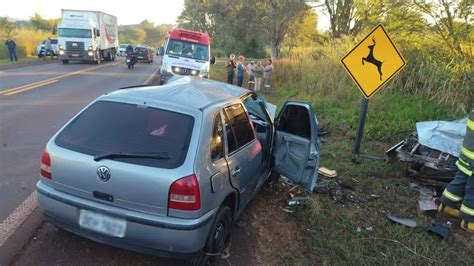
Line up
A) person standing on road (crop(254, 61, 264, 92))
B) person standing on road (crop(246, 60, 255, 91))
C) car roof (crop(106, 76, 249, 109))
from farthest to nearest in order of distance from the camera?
person standing on road (crop(246, 60, 255, 91)), person standing on road (crop(254, 61, 264, 92)), car roof (crop(106, 76, 249, 109))

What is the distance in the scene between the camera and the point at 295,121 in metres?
5.37

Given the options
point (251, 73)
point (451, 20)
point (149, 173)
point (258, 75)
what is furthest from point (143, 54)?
point (149, 173)

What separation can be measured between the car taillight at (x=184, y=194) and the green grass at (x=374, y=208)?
4.33 feet

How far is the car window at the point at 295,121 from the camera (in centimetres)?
519

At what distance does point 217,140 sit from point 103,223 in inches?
45.6

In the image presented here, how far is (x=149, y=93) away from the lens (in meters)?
3.69

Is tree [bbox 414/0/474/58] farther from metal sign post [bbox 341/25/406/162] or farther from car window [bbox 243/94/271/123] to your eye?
car window [bbox 243/94/271/123]

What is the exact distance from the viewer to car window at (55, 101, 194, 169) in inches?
121

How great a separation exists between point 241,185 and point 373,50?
4054 mm

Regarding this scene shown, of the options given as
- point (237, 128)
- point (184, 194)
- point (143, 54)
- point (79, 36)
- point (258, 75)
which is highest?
point (237, 128)

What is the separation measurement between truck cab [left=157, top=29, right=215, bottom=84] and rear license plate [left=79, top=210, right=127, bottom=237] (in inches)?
505

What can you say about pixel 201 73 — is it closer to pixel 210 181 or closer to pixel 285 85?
pixel 285 85

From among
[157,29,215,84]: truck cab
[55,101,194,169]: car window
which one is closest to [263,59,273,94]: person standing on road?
[157,29,215,84]: truck cab

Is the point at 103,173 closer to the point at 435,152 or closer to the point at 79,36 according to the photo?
the point at 435,152
